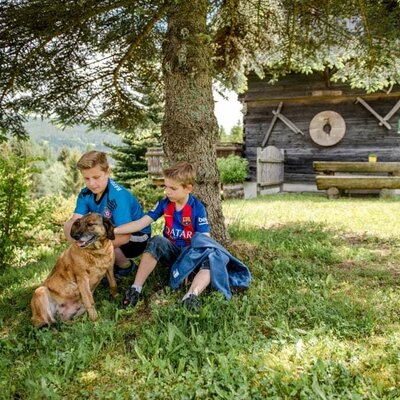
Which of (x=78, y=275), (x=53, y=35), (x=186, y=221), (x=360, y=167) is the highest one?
(x=53, y=35)

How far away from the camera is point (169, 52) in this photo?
15.8 ft

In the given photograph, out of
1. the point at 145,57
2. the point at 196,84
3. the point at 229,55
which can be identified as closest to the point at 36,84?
the point at 145,57

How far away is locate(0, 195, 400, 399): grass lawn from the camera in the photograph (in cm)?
255

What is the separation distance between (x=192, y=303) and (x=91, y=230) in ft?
3.71

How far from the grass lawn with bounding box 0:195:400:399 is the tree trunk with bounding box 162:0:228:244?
122 cm

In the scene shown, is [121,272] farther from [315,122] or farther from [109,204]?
[315,122]

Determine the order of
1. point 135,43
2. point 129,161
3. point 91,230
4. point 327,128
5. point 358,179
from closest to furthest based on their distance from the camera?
1. point 91,230
2. point 135,43
3. point 358,179
4. point 327,128
5. point 129,161

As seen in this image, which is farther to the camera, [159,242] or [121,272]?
[121,272]

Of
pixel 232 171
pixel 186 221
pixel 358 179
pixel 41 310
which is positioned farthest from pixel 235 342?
pixel 232 171

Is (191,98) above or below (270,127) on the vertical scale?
below

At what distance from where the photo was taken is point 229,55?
251 inches

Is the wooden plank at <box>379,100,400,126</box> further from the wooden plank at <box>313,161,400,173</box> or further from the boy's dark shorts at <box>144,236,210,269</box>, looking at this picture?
the boy's dark shorts at <box>144,236,210,269</box>

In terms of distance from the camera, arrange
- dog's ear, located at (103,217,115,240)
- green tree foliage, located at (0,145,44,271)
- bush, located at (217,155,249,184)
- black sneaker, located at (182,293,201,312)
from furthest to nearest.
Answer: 1. bush, located at (217,155,249,184)
2. green tree foliage, located at (0,145,44,271)
3. dog's ear, located at (103,217,115,240)
4. black sneaker, located at (182,293,201,312)

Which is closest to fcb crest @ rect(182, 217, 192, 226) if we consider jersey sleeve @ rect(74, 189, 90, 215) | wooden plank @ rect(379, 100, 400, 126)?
jersey sleeve @ rect(74, 189, 90, 215)
